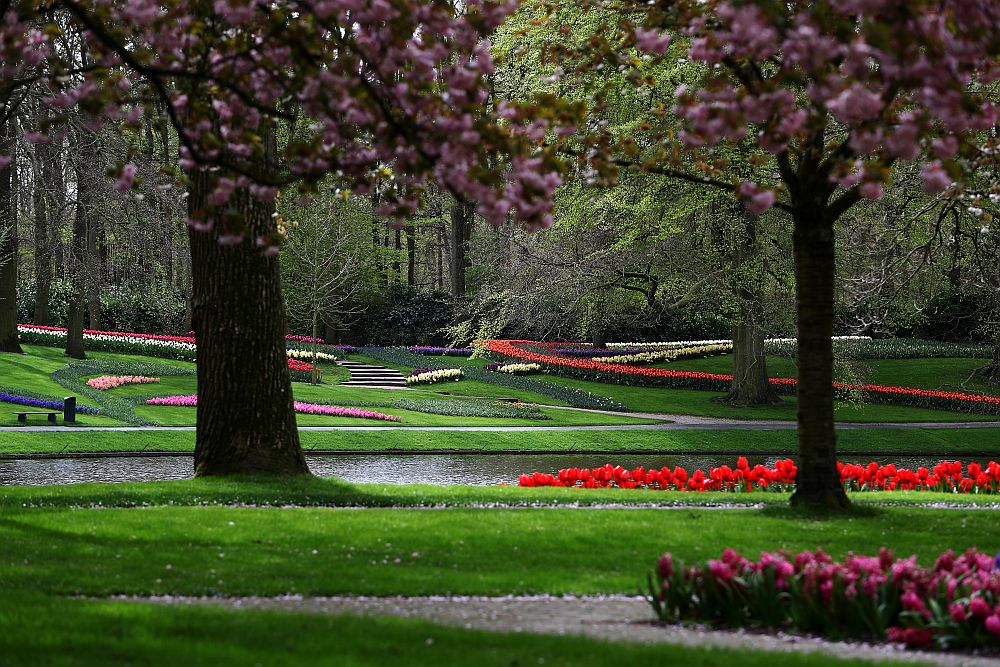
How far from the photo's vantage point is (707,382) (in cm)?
3159

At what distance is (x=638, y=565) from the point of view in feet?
27.1

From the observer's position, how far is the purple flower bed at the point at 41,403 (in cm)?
2267

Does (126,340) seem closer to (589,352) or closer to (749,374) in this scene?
(589,352)

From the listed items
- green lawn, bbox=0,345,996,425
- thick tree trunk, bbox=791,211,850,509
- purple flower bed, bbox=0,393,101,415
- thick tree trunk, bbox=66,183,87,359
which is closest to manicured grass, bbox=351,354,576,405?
green lawn, bbox=0,345,996,425

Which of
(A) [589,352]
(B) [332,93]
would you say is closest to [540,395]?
(A) [589,352]

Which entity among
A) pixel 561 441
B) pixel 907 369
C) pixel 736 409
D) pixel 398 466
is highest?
pixel 907 369

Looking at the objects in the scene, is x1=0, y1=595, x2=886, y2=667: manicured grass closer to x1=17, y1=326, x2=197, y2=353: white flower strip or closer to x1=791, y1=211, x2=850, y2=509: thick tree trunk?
x1=791, y1=211, x2=850, y2=509: thick tree trunk

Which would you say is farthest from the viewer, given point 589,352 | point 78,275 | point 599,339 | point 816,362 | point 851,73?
point 599,339

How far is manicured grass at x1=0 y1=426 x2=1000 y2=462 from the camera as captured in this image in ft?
62.7

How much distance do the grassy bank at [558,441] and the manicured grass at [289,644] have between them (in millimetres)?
13365

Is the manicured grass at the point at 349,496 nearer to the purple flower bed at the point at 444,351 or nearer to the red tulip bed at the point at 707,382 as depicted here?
the red tulip bed at the point at 707,382

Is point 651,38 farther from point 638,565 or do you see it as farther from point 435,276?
point 435,276

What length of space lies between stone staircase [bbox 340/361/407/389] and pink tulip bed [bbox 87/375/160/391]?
252 inches

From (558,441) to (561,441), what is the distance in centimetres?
6
